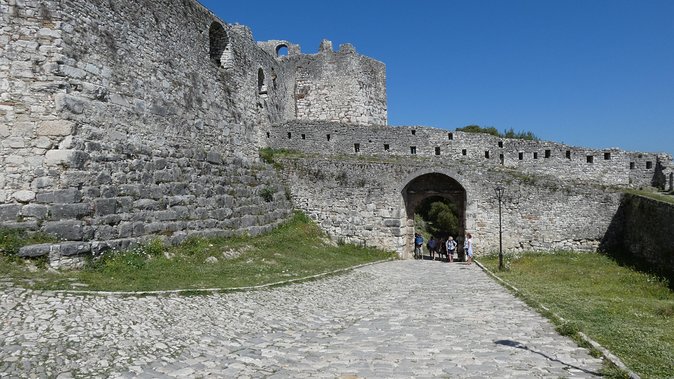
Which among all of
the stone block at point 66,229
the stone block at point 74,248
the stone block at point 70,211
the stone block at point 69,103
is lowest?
the stone block at point 74,248

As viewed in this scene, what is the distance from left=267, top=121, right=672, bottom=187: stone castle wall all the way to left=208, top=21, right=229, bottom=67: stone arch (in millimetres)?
5815

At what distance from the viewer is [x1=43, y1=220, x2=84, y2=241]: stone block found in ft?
33.8

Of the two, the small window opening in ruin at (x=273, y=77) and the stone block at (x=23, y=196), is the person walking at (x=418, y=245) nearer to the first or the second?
the small window opening in ruin at (x=273, y=77)

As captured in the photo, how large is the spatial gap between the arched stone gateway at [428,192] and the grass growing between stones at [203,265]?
412 centimetres

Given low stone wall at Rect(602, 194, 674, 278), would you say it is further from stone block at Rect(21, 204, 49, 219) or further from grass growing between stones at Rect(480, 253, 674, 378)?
stone block at Rect(21, 204, 49, 219)

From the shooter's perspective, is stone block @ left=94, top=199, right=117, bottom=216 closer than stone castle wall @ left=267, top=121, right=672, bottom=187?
Yes

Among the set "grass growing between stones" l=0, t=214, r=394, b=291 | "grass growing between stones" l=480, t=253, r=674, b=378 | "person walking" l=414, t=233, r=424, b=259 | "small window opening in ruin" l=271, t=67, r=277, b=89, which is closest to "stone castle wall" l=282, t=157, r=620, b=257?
"grass growing between stones" l=480, t=253, r=674, b=378

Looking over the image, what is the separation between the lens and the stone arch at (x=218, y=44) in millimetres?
18750

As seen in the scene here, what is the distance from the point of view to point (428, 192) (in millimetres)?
23500

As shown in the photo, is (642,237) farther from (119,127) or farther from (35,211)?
(35,211)

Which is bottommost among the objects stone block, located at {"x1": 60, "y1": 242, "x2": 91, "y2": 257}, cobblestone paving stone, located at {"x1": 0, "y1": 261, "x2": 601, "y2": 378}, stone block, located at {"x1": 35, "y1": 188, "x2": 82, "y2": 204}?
cobblestone paving stone, located at {"x1": 0, "y1": 261, "x2": 601, "y2": 378}

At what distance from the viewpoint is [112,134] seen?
12297 millimetres

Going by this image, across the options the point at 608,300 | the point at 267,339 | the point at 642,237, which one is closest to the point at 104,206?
the point at 267,339

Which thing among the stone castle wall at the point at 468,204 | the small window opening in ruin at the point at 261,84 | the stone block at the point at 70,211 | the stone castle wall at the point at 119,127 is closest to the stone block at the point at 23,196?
the stone castle wall at the point at 119,127
